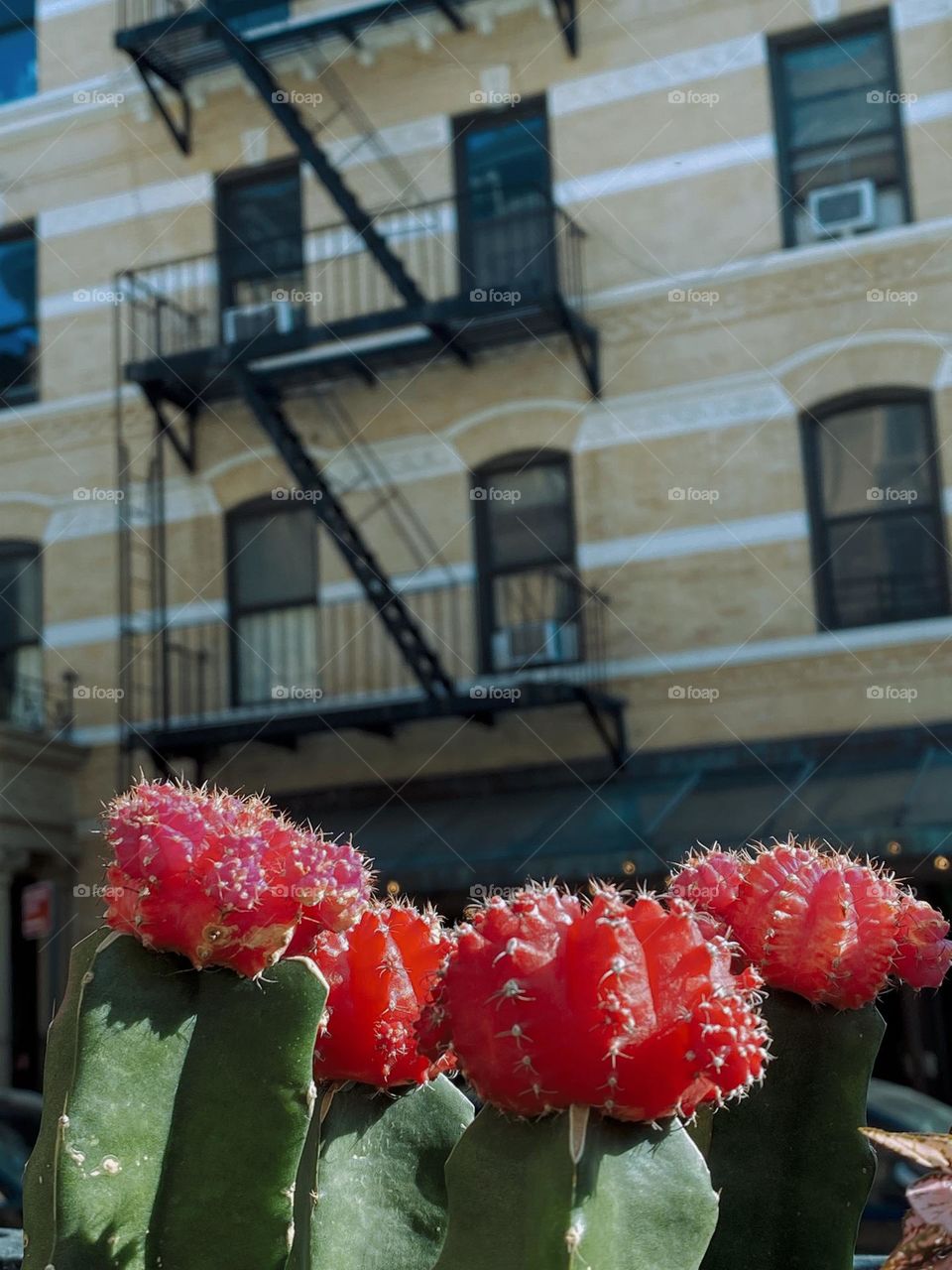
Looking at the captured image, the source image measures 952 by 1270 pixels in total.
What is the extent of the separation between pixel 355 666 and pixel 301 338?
125 inches

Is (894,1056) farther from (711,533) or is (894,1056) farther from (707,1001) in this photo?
(707,1001)

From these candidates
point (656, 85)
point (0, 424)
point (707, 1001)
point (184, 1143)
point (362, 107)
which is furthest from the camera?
point (0, 424)

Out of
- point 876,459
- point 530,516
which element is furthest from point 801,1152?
→ point 530,516

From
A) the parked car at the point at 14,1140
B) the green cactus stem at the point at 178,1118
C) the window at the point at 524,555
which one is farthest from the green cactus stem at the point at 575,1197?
the window at the point at 524,555

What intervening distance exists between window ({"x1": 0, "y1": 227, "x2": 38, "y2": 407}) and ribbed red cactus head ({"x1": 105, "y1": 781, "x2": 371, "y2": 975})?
16038mm

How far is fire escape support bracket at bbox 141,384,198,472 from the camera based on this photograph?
14.9m

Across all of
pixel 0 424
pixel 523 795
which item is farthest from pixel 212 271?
pixel 523 795

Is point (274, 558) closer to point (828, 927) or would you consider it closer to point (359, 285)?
point (359, 285)

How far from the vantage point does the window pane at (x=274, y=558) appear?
48.5 feet

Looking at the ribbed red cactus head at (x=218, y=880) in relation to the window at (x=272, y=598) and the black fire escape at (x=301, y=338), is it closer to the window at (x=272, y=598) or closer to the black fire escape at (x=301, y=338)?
the black fire escape at (x=301, y=338)

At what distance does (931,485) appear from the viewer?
12.9 meters

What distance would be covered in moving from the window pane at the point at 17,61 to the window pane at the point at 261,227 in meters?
3.03

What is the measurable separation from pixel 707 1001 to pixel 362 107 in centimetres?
1517

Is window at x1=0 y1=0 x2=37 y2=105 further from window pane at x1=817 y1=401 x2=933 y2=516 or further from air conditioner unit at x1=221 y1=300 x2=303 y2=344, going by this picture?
window pane at x1=817 y1=401 x2=933 y2=516
